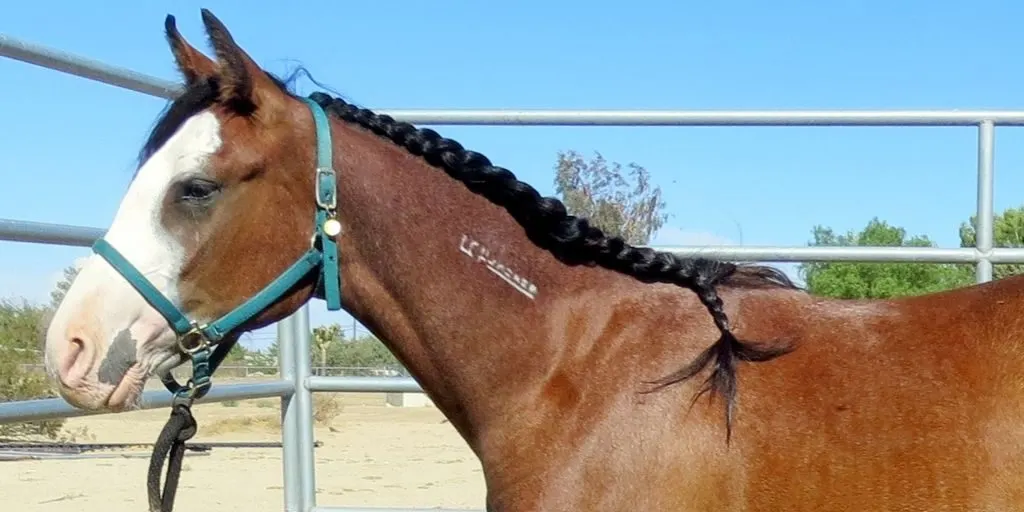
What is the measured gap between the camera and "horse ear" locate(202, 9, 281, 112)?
2.20 m

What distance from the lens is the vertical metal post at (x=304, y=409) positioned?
153 inches

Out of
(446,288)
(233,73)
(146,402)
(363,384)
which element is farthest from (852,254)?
(146,402)

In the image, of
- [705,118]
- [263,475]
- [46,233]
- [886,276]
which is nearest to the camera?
[46,233]

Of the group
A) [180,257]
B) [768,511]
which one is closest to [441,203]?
[180,257]

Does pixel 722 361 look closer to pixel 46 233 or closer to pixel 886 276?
pixel 46 233

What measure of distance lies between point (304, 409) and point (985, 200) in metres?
2.57

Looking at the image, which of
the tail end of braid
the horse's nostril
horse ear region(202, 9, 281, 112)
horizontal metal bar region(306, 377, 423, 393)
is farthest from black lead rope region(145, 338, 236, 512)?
horizontal metal bar region(306, 377, 423, 393)

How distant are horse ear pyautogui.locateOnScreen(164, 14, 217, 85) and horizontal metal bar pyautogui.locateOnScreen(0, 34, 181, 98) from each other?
0.92 ft

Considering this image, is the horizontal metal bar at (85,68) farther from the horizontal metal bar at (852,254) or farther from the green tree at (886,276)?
the green tree at (886,276)

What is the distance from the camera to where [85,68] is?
2.80 metres

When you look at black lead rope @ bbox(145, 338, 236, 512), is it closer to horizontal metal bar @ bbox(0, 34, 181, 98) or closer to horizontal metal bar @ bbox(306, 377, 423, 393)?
horizontal metal bar @ bbox(0, 34, 181, 98)

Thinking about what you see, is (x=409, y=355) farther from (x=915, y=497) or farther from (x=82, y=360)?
(x=915, y=497)

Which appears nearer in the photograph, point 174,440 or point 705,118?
point 174,440

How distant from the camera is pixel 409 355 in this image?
7.79 feet
